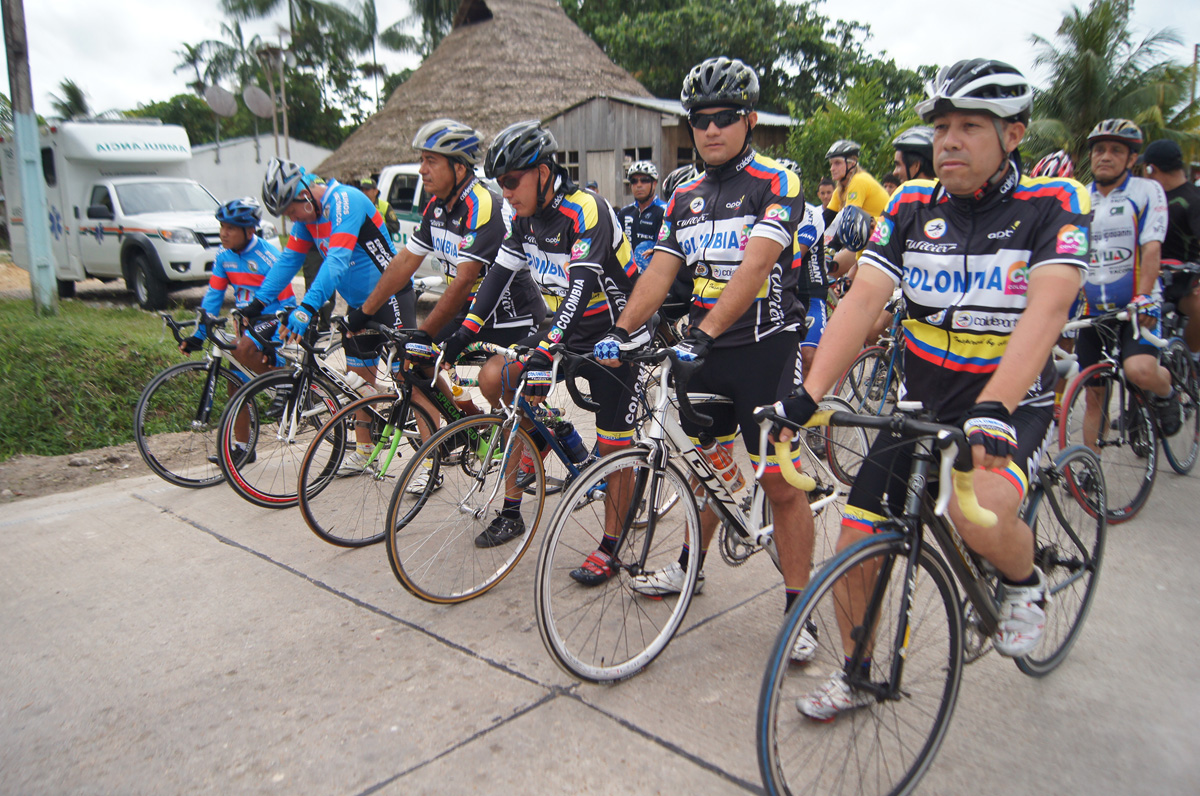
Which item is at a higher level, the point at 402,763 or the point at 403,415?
the point at 403,415

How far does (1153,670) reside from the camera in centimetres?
313

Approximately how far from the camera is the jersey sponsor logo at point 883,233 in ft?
8.69

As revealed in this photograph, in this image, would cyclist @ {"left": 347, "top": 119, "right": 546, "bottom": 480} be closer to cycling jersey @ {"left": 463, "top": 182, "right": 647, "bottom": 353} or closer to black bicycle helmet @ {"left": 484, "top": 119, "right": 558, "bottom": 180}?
cycling jersey @ {"left": 463, "top": 182, "right": 647, "bottom": 353}

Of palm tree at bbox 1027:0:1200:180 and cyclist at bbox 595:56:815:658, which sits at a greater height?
palm tree at bbox 1027:0:1200:180

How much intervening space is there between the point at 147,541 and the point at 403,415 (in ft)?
5.46

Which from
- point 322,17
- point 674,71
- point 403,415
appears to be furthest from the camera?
point 322,17

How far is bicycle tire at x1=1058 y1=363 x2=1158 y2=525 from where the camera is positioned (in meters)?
4.59

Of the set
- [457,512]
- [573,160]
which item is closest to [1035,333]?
[457,512]

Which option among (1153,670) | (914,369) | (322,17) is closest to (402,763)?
(914,369)

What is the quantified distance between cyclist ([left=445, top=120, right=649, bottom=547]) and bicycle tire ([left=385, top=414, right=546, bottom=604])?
145 mm

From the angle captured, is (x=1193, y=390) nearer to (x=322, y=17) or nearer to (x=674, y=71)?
(x=674, y=71)

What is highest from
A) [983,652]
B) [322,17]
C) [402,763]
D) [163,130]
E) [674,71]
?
[322,17]

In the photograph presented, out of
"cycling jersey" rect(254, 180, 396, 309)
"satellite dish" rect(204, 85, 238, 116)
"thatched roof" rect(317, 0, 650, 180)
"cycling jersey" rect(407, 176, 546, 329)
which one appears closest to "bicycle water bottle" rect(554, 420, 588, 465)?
"cycling jersey" rect(407, 176, 546, 329)

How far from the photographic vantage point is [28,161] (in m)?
9.62
